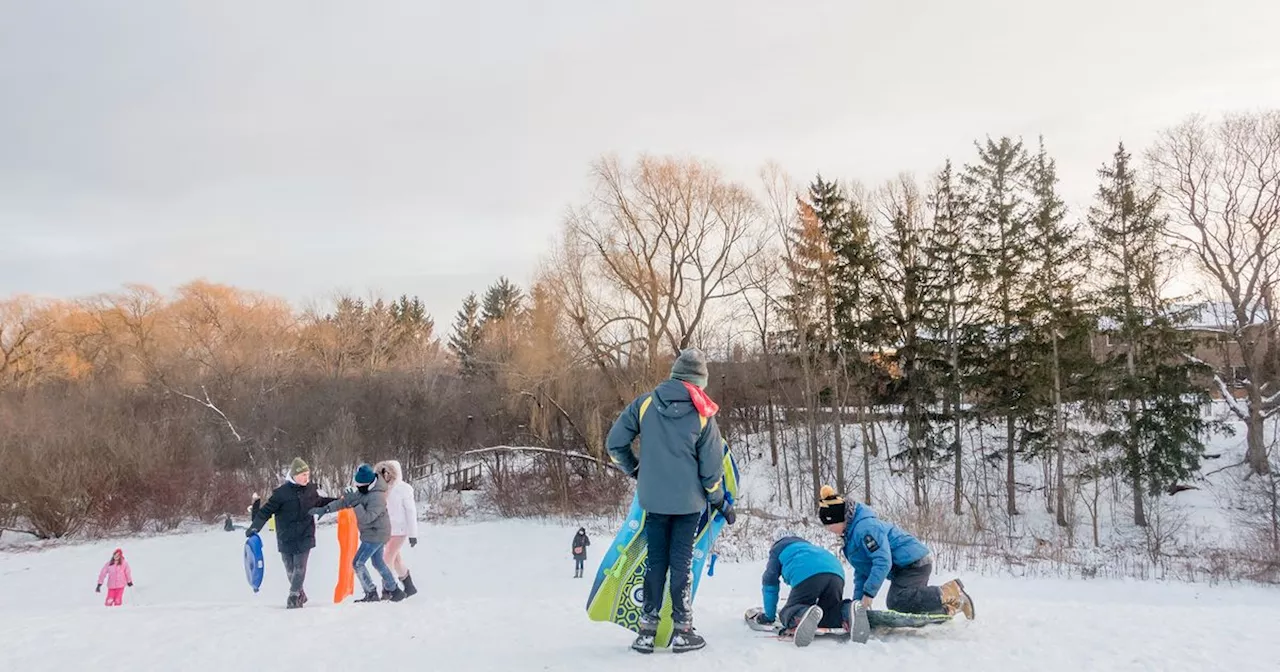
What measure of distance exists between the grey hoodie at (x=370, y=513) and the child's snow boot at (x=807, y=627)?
495cm

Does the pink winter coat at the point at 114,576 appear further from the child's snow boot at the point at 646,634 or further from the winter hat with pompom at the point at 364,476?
the child's snow boot at the point at 646,634

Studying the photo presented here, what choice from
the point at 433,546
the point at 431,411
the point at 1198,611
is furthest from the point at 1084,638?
the point at 431,411

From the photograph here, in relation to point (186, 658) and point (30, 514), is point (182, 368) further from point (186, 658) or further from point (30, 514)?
point (186, 658)

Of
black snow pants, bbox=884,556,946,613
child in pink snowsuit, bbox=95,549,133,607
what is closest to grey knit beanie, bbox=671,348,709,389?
black snow pants, bbox=884,556,946,613

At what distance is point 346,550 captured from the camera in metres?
8.26

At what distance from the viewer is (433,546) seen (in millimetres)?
20109

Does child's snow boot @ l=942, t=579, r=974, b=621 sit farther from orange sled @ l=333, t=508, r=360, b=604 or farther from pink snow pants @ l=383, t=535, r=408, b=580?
orange sled @ l=333, t=508, r=360, b=604

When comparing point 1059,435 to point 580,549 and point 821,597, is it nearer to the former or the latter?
point 580,549

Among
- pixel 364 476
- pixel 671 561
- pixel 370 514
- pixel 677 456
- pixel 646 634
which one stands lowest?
pixel 646 634

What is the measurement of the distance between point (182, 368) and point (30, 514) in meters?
20.0

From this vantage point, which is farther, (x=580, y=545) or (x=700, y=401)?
(x=580, y=545)

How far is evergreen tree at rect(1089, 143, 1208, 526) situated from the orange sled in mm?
24392

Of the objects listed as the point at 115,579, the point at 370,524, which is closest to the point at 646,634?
the point at 370,524

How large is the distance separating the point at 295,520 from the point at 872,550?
583 centimetres
